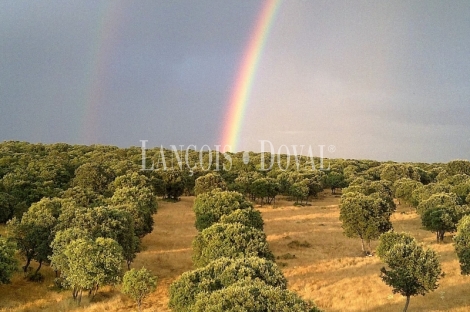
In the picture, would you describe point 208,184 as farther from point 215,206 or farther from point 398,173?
point 398,173

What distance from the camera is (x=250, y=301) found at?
49.5 ft

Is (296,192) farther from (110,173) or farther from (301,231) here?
(110,173)

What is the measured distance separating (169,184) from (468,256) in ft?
218

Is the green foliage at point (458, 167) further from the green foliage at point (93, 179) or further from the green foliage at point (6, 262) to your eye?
the green foliage at point (6, 262)

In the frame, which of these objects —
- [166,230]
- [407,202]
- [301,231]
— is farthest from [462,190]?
[166,230]

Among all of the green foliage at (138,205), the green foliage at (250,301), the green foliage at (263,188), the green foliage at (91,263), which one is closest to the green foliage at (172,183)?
the green foliage at (263,188)

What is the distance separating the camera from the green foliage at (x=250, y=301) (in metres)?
15.0

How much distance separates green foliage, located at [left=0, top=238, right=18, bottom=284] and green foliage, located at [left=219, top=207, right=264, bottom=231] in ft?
63.6

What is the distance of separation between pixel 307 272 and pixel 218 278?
23.4 meters

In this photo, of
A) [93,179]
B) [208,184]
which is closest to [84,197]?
[93,179]

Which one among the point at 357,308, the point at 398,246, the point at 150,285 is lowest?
the point at 357,308

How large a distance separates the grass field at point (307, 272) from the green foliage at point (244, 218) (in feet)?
21.5

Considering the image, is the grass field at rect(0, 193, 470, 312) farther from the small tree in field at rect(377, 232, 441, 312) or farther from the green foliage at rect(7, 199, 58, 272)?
the small tree in field at rect(377, 232, 441, 312)

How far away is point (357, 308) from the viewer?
29453mm
